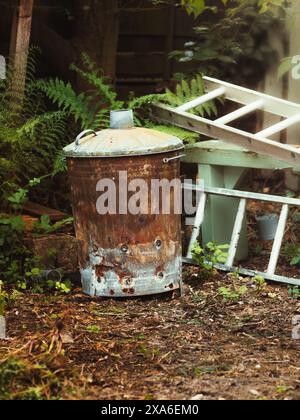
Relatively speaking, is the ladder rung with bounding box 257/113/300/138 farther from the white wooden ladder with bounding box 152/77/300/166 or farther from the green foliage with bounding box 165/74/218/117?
the green foliage with bounding box 165/74/218/117

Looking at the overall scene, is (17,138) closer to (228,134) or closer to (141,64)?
(228,134)

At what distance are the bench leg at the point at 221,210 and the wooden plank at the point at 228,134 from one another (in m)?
0.45

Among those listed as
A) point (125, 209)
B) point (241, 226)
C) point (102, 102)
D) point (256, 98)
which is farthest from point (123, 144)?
point (256, 98)

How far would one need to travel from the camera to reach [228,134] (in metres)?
5.66

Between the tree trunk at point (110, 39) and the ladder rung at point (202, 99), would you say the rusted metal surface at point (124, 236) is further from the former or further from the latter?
the tree trunk at point (110, 39)

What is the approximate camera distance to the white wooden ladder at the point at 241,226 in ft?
18.6

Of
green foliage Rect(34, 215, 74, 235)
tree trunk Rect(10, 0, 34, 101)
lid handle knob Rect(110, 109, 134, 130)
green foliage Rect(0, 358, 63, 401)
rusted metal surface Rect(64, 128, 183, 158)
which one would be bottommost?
green foliage Rect(0, 358, 63, 401)

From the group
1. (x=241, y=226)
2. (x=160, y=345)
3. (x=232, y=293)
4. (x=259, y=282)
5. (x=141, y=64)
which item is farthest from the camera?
(x=141, y=64)

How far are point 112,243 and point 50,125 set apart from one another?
1.72 m

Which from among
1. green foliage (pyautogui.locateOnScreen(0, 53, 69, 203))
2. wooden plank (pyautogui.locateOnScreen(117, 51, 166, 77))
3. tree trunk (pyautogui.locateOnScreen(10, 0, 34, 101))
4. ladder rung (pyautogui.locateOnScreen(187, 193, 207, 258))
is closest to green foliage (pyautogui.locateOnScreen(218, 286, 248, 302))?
ladder rung (pyautogui.locateOnScreen(187, 193, 207, 258))

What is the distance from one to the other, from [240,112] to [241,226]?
91cm

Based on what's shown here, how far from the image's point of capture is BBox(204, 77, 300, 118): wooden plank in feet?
19.5

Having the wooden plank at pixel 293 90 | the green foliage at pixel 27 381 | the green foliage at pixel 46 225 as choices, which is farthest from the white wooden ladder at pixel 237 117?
the green foliage at pixel 27 381

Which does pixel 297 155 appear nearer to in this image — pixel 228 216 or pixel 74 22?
pixel 228 216
